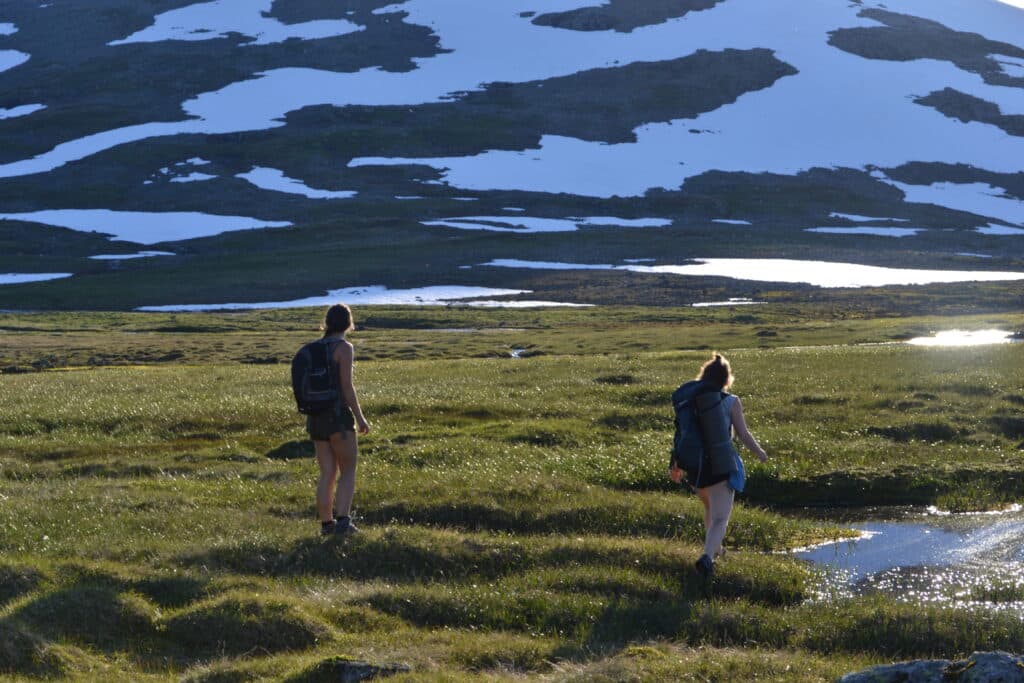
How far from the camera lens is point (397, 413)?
2709 centimetres

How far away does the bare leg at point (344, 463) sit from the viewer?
47.2 ft

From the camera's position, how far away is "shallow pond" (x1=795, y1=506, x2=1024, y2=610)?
13.8 metres

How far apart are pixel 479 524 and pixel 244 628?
536cm

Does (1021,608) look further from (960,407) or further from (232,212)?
(232,212)

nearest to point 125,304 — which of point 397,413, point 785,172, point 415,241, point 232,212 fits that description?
point 415,241

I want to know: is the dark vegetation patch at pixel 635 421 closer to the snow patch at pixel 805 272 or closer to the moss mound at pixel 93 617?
the moss mound at pixel 93 617

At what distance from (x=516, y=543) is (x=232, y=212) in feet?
495

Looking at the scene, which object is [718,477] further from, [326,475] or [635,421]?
[635,421]

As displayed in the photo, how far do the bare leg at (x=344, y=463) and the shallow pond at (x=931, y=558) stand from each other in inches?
248

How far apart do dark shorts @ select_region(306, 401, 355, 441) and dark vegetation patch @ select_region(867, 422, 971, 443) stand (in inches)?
544

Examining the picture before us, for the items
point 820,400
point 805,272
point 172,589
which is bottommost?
point 172,589

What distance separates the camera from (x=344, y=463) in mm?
A: 14602

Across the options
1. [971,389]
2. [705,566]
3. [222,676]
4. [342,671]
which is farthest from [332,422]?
[971,389]

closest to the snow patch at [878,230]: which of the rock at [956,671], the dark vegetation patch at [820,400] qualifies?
the dark vegetation patch at [820,400]
